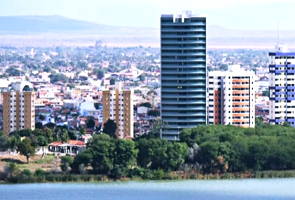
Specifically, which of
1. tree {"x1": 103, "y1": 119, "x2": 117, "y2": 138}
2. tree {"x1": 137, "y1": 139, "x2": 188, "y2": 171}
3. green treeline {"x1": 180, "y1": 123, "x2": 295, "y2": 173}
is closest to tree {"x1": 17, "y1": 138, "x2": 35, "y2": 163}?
tree {"x1": 137, "y1": 139, "x2": 188, "y2": 171}

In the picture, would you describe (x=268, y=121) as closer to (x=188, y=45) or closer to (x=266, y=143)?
(x=188, y=45)

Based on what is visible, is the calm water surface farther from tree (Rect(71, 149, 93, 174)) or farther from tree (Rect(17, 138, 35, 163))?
tree (Rect(17, 138, 35, 163))

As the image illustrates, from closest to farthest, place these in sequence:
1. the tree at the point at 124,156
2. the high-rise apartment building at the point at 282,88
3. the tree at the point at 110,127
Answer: the tree at the point at 124,156 → the tree at the point at 110,127 → the high-rise apartment building at the point at 282,88

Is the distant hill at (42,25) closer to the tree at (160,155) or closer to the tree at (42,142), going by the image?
the tree at (42,142)

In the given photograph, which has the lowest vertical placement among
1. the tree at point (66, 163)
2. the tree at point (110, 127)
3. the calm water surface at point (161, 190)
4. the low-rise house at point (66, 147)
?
the calm water surface at point (161, 190)

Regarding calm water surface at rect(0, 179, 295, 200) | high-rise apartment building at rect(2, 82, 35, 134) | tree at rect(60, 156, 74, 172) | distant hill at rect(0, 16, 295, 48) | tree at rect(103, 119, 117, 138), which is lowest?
calm water surface at rect(0, 179, 295, 200)

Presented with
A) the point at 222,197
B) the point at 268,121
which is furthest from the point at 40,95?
the point at 222,197

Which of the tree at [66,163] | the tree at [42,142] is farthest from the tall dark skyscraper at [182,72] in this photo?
the tree at [66,163]

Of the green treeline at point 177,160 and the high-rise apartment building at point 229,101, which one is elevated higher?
the high-rise apartment building at point 229,101
